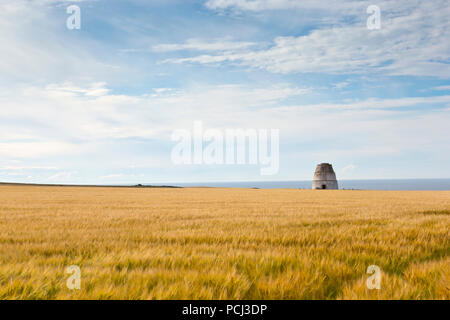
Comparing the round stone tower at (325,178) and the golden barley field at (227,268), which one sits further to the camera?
the round stone tower at (325,178)

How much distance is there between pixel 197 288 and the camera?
3.29 meters

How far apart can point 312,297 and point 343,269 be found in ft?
3.27

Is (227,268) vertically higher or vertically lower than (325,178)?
higher

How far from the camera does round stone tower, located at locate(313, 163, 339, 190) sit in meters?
76.4

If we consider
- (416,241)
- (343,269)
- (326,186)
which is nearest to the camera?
(343,269)

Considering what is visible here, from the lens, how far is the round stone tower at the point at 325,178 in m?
76.4

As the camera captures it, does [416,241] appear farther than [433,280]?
Yes

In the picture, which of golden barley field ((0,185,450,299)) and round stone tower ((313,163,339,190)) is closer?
golden barley field ((0,185,450,299))

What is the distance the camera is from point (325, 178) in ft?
252

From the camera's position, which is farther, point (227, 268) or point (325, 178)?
point (325, 178)

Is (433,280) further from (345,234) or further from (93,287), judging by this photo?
(93,287)
